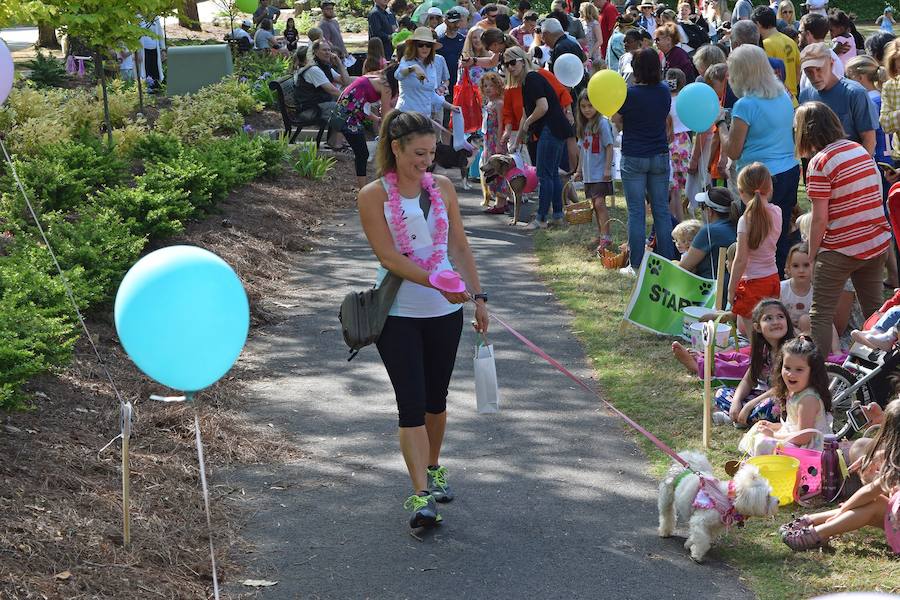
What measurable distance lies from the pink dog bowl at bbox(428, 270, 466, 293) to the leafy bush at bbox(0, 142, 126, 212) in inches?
229

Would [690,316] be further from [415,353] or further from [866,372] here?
[415,353]

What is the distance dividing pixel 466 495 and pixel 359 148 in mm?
9090

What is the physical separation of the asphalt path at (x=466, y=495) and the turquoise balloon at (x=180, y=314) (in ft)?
3.74

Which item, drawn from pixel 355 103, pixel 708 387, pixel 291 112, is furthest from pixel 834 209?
pixel 291 112

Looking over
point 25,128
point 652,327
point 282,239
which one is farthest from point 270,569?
point 25,128

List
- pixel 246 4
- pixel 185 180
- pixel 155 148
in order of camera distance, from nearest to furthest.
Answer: pixel 185 180 → pixel 155 148 → pixel 246 4

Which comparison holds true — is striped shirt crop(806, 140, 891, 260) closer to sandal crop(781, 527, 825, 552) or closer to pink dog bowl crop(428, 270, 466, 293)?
sandal crop(781, 527, 825, 552)

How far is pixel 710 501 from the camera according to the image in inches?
205

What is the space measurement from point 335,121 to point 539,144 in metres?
3.36

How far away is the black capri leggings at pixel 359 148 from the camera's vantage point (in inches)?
562

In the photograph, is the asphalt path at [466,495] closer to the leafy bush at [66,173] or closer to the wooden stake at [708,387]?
the wooden stake at [708,387]

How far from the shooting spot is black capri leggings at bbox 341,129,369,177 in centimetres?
1428

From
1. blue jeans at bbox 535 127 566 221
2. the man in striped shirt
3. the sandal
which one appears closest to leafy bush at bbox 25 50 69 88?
blue jeans at bbox 535 127 566 221

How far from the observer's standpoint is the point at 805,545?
5.27 m
